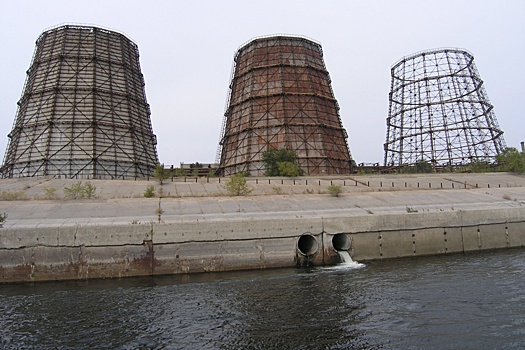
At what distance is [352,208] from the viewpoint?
1994 centimetres

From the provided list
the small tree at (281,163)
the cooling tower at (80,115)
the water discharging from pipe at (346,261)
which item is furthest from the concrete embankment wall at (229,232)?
the cooling tower at (80,115)

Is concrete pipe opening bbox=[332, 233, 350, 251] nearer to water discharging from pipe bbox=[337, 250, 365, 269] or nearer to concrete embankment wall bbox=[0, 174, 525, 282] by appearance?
concrete embankment wall bbox=[0, 174, 525, 282]

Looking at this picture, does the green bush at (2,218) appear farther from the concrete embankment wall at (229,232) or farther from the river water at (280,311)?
the river water at (280,311)

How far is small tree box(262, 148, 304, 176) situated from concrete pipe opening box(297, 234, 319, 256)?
48.9ft

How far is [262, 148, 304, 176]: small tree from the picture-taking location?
1265 inches

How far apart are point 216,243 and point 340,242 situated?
18.7ft

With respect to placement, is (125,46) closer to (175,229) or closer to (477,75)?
(175,229)

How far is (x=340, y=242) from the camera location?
17.4 meters

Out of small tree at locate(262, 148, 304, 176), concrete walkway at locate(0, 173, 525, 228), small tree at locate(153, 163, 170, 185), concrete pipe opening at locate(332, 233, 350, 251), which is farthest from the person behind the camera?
small tree at locate(262, 148, 304, 176)

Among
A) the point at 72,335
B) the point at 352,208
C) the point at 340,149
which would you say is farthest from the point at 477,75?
the point at 72,335

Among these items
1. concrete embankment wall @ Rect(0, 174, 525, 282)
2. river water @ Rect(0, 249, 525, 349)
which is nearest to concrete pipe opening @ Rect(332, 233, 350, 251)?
concrete embankment wall @ Rect(0, 174, 525, 282)

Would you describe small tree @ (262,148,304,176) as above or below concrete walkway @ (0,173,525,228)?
above

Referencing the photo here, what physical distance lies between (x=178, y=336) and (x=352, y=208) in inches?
529

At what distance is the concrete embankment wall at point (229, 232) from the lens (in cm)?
1436
